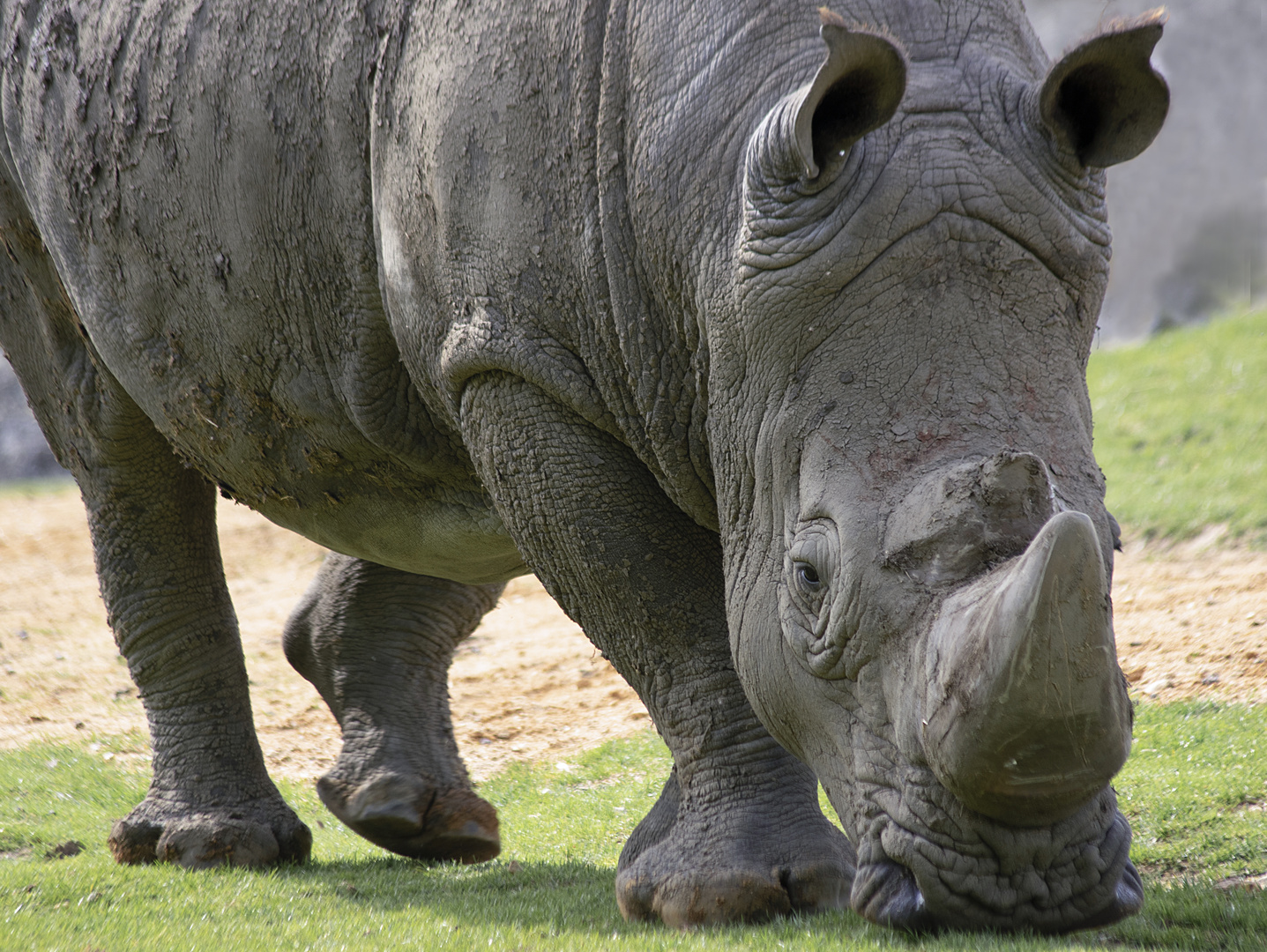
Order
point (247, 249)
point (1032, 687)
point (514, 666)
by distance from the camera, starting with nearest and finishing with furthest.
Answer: point (1032, 687) → point (247, 249) → point (514, 666)

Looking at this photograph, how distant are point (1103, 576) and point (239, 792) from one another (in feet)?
12.0

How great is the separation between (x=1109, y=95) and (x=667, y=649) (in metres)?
1.61

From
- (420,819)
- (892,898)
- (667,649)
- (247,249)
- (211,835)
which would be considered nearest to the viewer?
(892,898)

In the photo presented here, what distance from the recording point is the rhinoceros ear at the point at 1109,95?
2779mm

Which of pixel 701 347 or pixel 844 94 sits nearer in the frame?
pixel 844 94

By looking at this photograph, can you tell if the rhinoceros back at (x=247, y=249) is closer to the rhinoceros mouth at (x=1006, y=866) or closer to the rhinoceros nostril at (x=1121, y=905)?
the rhinoceros mouth at (x=1006, y=866)

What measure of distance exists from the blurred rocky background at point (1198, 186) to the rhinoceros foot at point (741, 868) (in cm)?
1502

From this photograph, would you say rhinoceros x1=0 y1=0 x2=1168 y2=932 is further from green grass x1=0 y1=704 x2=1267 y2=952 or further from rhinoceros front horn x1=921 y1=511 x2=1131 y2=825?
green grass x1=0 y1=704 x2=1267 y2=952

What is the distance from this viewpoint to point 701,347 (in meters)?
3.26

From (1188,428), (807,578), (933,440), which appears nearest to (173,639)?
(807,578)

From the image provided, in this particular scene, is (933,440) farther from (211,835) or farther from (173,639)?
(173,639)

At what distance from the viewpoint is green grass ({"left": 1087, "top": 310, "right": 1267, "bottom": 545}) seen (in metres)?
10.0

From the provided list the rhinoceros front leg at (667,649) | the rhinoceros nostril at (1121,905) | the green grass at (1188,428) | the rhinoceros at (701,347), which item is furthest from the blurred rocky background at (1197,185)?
the rhinoceros nostril at (1121,905)

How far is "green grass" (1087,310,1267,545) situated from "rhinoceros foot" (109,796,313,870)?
17.6ft
